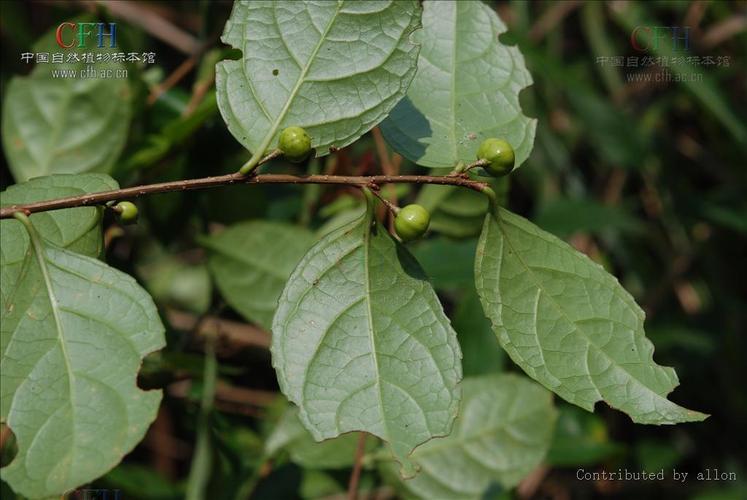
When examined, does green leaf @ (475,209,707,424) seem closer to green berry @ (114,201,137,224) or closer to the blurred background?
green berry @ (114,201,137,224)

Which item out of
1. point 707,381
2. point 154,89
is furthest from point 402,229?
point 707,381

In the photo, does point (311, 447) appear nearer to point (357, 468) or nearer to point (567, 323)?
point (357, 468)

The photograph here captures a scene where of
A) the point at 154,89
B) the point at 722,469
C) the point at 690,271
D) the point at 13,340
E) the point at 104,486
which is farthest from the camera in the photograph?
the point at 690,271

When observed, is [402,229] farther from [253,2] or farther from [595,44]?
[595,44]

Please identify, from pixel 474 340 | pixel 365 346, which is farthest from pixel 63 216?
pixel 474 340

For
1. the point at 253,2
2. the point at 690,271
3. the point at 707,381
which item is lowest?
the point at 707,381

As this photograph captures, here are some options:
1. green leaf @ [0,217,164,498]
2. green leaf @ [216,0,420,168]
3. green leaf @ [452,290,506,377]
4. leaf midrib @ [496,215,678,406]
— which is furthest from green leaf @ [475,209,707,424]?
green leaf @ [452,290,506,377]

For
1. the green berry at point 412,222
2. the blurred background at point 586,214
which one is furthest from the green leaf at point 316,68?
the blurred background at point 586,214

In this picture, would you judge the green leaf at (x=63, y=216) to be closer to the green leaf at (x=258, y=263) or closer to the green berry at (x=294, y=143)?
the green berry at (x=294, y=143)
